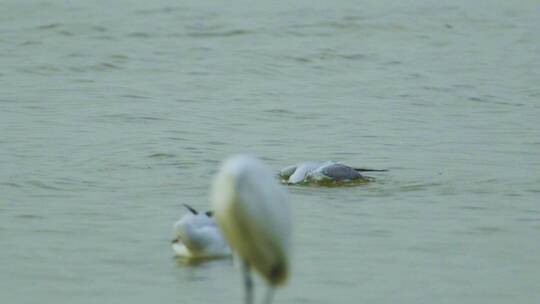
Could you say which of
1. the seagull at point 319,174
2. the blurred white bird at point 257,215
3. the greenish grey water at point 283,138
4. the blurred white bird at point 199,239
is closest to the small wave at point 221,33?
the greenish grey water at point 283,138

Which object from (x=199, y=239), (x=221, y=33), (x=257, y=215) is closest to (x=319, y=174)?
(x=199, y=239)

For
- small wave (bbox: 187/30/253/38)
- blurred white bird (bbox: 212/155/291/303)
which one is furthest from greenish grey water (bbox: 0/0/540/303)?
blurred white bird (bbox: 212/155/291/303)

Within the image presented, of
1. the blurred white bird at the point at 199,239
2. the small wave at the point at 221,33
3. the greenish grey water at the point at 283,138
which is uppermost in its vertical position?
the blurred white bird at the point at 199,239

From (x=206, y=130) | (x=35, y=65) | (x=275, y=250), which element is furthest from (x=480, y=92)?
(x=275, y=250)

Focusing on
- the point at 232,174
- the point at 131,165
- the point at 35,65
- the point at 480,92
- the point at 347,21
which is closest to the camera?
the point at 232,174

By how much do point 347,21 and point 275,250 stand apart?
1709 cm

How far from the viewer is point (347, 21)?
2258 centimetres

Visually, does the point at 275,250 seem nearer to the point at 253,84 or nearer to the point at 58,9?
the point at 253,84

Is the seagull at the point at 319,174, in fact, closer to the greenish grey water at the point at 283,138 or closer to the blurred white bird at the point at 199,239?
the greenish grey water at the point at 283,138

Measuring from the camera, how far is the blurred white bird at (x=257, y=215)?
222 inches

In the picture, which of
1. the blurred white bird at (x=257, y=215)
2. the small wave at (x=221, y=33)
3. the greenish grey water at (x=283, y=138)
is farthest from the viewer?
the small wave at (x=221, y=33)

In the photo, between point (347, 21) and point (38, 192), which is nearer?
point (38, 192)

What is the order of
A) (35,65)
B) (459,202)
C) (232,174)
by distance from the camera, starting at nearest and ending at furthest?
(232,174)
(459,202)
(35,65)

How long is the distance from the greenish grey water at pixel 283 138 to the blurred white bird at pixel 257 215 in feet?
4.30
